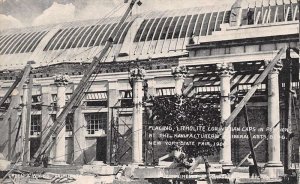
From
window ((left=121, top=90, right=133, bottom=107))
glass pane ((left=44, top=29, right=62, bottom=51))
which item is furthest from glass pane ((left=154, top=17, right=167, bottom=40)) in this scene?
glass pane ((left=44, top=29, right=62, bottom=51))

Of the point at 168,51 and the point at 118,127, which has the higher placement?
the point at 168,51

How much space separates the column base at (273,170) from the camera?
23359mm

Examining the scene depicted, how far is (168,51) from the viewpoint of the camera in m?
32.4

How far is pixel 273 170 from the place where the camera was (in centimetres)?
2359

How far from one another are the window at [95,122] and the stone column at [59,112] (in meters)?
3.17

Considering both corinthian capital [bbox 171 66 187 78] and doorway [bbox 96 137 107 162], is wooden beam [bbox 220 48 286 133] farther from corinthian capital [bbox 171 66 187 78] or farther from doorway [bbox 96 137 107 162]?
doorway [bbox 96 137 107 162]

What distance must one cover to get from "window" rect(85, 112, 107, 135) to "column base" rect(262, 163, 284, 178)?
13494mm

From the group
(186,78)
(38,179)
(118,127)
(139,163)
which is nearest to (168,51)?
(186,78)

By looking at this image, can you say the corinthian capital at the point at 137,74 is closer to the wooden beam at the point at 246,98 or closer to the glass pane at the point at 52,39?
the wooden beam at the point at 246,98

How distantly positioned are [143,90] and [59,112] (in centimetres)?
567

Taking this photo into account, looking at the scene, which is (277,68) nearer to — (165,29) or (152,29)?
(165,29)

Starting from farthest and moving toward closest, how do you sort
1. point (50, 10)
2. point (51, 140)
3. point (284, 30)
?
point (51, 140), point (284, 30), point (50, 10)

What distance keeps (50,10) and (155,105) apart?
7.41 meters

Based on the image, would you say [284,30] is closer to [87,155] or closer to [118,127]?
[118,127]
